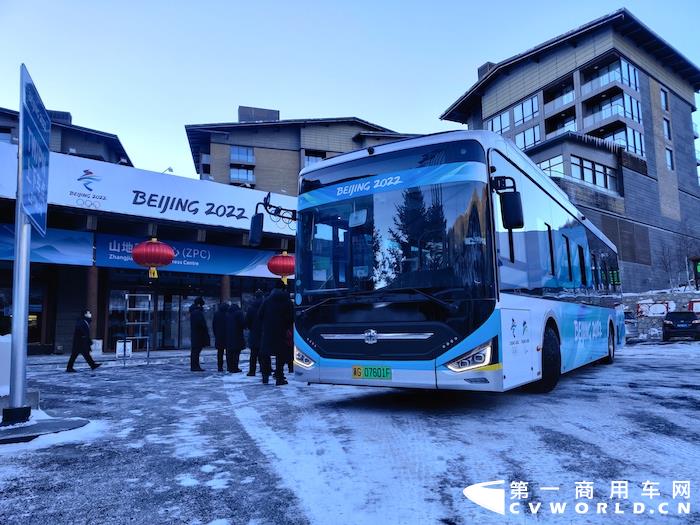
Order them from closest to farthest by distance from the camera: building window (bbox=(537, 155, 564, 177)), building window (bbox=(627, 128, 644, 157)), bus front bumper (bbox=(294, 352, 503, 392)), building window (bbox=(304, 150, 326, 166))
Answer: bus front bumper (bbox=(294, 352, 503, 392)) < building window (bbox=(537, 155, 564, 177)) < building window (bbox=(627, 128, 644, 157)) < building window (bbox=(304, 150, 326, 166))

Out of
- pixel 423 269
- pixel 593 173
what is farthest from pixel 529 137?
pixel 423 269

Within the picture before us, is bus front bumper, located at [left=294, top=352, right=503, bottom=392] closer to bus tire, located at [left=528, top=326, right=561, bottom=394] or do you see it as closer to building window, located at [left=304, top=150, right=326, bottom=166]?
bus tire, located at [left=528, top=326, right=561, bottom=394]

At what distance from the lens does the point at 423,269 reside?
5824 mm

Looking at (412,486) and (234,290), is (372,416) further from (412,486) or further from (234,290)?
(234,290)

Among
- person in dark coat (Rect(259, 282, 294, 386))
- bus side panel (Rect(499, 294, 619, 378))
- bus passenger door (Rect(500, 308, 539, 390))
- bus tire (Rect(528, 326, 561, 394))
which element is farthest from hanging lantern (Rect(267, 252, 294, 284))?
bus passenger door (Rect(500, 308, 539, 390))

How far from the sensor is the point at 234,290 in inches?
885

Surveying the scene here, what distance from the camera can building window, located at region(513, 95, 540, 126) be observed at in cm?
4647

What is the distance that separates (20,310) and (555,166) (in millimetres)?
39883

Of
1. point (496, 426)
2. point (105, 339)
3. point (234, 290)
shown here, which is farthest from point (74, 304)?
point (496, 426)

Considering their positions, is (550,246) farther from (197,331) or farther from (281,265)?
(281,265)

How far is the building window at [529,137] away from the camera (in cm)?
4616

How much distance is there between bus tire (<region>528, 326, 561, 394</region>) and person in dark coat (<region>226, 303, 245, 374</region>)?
22.0ft

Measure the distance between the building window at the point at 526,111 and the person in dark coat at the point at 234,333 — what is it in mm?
41808

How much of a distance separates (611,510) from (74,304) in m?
19.4
